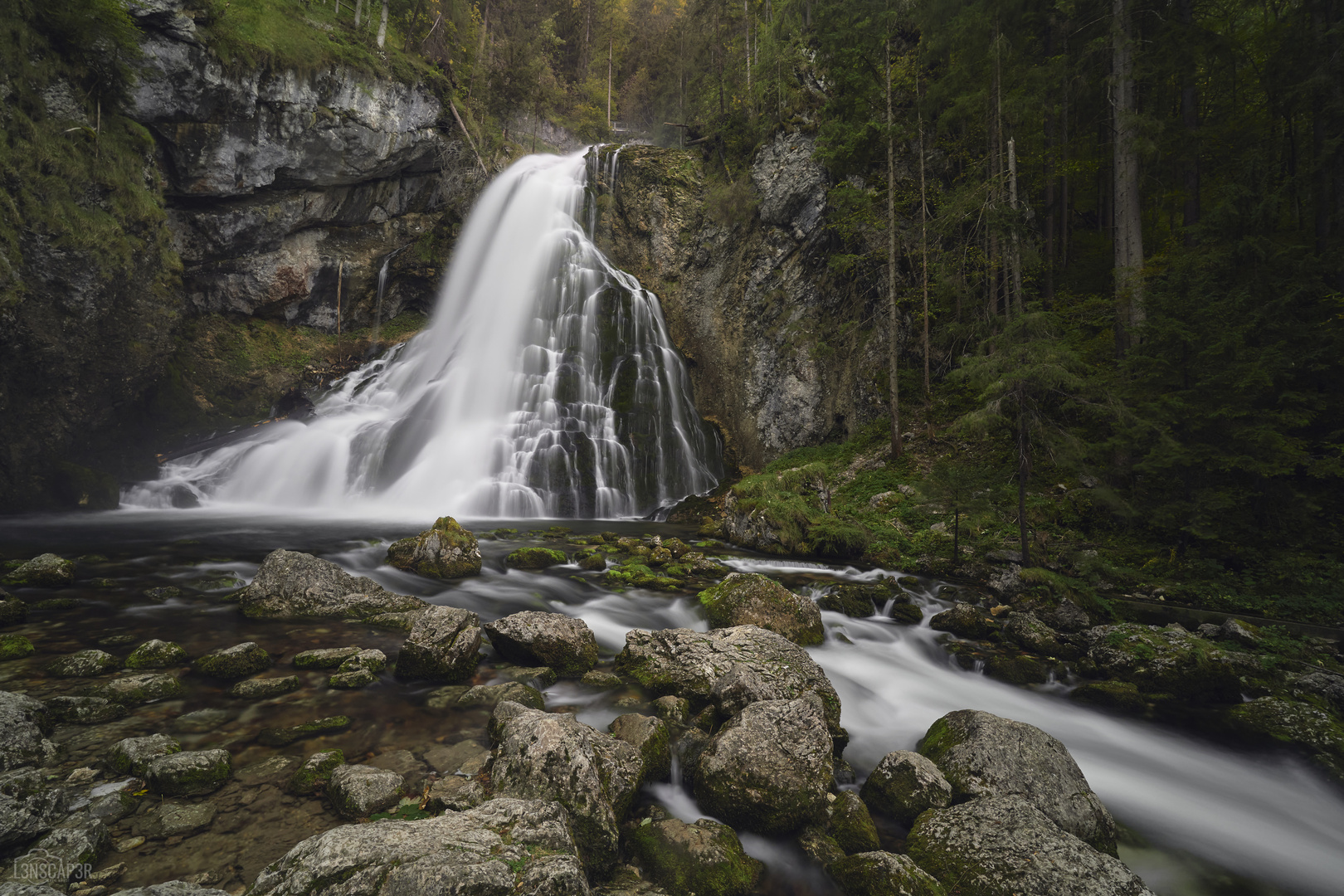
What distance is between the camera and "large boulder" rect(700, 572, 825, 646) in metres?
7.11

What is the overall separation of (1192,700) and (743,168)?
22791 mm

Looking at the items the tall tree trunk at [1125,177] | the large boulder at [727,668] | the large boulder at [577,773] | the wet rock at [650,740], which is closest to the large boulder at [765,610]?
the large boulder at [727,668]

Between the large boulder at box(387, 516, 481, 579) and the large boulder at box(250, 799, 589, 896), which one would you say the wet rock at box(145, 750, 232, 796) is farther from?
the large boulder at box(387, 516, 481, 579)

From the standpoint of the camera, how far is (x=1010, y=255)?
14.3 m

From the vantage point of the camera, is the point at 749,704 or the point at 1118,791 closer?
the point at 749,704

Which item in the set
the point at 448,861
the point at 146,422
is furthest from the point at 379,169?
the point at 448,861

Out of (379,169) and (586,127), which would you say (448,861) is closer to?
(379,169)

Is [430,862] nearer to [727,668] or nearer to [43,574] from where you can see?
[727,668]

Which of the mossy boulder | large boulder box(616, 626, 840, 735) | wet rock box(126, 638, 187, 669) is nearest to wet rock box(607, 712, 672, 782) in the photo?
large boulder box(616, 626, 840, 735)

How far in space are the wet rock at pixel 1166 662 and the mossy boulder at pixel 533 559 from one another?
844 cm

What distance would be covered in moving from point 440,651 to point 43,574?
6.77 meters

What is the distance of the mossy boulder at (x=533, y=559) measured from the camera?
10.0 metres

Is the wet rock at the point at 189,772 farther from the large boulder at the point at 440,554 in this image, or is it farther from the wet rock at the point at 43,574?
the wet rock at the point at 43,574

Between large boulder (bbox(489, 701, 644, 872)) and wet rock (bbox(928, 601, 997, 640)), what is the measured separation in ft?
19.7
